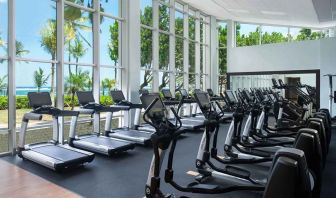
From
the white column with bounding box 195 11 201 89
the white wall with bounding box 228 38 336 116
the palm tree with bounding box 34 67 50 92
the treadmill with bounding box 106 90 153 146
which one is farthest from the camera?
the white column with bounding box 195 11 201 89

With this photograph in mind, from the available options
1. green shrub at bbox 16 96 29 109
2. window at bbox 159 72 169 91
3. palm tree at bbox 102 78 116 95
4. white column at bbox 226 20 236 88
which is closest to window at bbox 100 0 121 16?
palm tree at bbox 102 78 116 95

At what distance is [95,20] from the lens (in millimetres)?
7207

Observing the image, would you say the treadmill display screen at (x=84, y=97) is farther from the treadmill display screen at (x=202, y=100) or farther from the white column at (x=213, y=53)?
the white column at (x=213, y=53)

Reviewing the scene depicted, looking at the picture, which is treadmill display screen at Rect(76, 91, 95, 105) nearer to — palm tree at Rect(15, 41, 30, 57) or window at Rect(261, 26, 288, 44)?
palm tree at Rect(15, 41, 30, 57)

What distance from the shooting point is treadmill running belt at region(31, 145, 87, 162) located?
434 cm

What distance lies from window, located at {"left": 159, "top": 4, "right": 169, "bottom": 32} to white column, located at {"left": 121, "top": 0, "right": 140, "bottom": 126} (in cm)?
182

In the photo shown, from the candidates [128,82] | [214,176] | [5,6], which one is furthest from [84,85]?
[214,176]

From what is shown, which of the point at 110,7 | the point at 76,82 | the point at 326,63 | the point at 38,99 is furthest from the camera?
the point at 326,63

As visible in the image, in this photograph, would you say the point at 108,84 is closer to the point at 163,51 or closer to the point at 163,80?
the point at 163,80

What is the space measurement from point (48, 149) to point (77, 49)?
2.87m

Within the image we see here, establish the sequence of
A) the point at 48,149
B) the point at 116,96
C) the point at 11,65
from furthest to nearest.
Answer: the point at 116,96 < the point at 11,65 < the point at 48,149

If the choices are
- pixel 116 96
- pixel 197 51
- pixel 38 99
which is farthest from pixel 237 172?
pixel 197 51

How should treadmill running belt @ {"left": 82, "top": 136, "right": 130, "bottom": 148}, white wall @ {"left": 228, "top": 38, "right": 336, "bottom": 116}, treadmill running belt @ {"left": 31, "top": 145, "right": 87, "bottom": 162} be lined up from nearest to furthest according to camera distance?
treadmill running belt @ {"left": 31, "top": 145, "right": 87, "bottom": 162}
treadmill running belt @ {"left": 82, "top": 136, "right": 130, "bottom": 148}
white wall @ {"left": 228, "top": 38, "right": 336, "bottom": 116}

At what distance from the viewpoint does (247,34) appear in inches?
528
